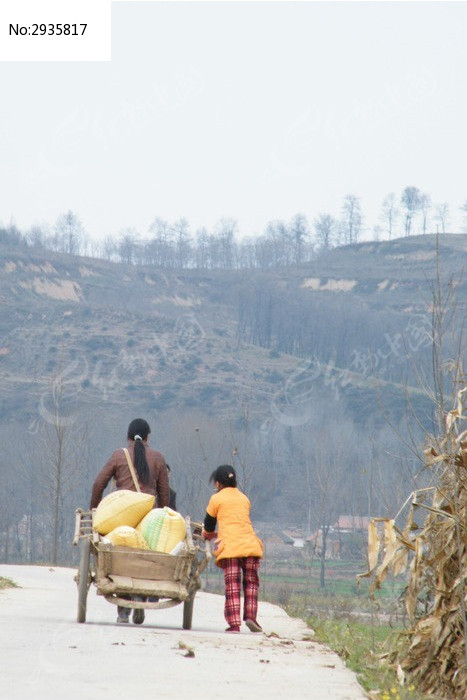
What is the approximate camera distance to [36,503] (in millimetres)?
75188

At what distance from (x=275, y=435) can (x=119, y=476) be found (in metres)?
84.2

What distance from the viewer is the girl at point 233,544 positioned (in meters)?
10.8

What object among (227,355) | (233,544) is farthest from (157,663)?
(227,355)

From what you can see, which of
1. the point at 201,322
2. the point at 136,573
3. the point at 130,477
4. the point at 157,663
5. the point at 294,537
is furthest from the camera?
the point at 201,322

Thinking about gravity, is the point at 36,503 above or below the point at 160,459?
below

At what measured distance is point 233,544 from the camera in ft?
35.6

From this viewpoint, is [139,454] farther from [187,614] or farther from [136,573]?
[187,614]

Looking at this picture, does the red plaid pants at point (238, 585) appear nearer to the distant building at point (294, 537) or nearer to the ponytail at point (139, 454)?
the ponytail at point (139, 454)

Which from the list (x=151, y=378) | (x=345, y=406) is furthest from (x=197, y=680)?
(x=151, y=378)

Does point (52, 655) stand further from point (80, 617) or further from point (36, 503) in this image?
point (36, 503)

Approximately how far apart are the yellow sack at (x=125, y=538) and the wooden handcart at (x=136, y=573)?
0.36 feet

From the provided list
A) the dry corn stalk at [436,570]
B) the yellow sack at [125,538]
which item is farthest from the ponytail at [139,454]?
the dry corn stalk at [436,570]

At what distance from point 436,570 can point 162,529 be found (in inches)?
121

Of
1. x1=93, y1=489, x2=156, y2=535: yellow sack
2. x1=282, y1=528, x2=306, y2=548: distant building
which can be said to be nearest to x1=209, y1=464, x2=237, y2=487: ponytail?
x1=93, y1=489, x2=156, y2=535: yellow sack
